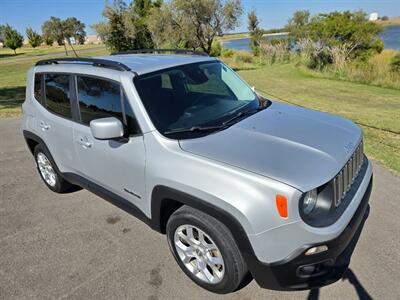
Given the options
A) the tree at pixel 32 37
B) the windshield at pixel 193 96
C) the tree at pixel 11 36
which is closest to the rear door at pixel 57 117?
the windshield at pixel 193 96

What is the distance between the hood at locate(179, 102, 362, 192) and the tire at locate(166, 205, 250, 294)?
1.67ft

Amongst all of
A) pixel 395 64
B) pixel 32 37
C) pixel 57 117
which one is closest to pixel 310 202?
pixel 57 117

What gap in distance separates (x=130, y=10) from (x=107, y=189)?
22081mm

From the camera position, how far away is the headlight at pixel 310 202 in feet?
7.12

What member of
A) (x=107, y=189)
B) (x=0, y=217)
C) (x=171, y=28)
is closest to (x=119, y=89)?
(x=107, y=189)

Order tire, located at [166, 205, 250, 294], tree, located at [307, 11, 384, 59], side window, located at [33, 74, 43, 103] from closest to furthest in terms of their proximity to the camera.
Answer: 1. tire, located at [166, 205, 250, 294]
2. side window, located at [33, 74, 43, 103]
3. tree, located at [307, 11, 384, 59]

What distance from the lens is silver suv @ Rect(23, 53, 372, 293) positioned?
6.98 feet

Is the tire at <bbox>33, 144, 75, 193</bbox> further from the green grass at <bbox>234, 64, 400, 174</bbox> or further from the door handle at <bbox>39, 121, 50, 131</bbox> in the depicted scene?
the green grass at <bbox>234, 64, 400, 174</bbox>

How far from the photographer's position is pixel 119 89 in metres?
2.92

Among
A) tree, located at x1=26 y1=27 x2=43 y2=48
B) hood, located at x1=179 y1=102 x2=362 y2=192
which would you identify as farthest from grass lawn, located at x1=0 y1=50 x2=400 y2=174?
tree, located at x1=26 y1=27 x2=43 y2=48

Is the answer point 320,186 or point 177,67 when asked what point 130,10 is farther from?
point 320,186

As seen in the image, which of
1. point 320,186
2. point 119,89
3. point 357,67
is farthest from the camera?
point 357,67

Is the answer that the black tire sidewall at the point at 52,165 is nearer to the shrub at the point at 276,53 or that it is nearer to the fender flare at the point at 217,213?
the fender flare at the point at 217,213

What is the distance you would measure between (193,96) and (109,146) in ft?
3.19
